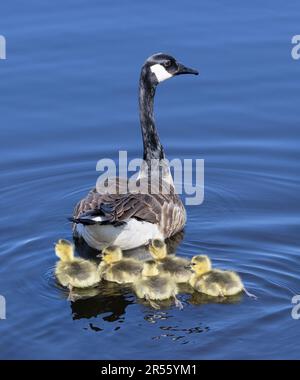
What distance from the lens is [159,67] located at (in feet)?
40.7

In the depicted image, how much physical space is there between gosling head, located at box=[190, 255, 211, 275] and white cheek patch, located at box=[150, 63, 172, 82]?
312cm

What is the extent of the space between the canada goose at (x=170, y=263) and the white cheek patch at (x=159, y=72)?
8.35ft

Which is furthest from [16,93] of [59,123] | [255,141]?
[255,141]

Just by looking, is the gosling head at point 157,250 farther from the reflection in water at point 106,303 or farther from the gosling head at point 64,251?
the gosling head at point 64,251

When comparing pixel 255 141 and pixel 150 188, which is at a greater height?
pixel 255 141

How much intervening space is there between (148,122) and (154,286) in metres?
3.07

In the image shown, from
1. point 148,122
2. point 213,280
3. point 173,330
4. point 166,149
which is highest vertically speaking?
point 166,149

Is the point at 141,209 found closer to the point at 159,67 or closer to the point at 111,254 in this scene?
the point at 111,254

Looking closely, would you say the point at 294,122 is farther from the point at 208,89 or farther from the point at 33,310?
the point at 33,310

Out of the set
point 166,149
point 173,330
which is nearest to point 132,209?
point 173,330

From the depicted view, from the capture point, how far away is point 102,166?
42.6 ft

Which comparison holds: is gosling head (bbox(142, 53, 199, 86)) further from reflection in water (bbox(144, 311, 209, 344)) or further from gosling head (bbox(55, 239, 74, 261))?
reflection in water (bbox(144, 311, 209, 344))

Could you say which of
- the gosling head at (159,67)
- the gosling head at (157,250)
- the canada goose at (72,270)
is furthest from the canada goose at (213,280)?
the gosling head at (159,67)

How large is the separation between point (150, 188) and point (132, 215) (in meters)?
0.75
